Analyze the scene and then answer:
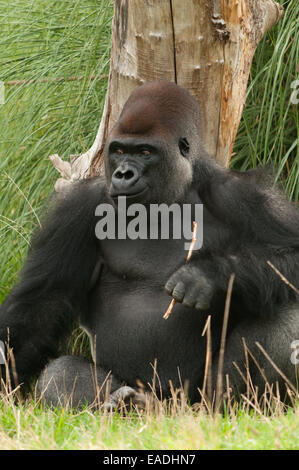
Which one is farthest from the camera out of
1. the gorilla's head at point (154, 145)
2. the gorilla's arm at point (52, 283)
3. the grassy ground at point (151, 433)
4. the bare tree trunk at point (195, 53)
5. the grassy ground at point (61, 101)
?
the grassy ground at point (61, 101)

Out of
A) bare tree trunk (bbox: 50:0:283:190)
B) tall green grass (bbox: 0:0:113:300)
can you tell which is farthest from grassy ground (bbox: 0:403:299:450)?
tall green grass (bbox: 0:0:113:300)

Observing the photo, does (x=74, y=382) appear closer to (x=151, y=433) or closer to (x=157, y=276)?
(x=157, y=276)

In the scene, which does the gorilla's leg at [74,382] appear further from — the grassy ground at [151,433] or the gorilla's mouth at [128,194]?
the gorilla's mouth at [128,194]

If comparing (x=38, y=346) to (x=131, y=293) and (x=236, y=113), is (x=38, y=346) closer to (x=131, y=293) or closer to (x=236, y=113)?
(x=131, y=293)

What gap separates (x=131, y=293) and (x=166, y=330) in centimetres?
26

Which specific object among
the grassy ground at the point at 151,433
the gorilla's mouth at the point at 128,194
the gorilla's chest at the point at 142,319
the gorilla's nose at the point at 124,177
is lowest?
the grassy ground at the point at 151,433

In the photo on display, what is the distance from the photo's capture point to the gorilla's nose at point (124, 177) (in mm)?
3646

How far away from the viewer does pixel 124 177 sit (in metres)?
3.69

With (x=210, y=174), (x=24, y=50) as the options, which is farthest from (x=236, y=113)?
(x=24, y=50)

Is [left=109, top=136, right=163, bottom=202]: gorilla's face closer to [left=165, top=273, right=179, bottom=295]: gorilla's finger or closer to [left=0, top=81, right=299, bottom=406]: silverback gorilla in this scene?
[left=0, top=81, right=299, bottom=406]: silverback gorilla

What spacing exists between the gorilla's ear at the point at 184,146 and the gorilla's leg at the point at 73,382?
1.10m

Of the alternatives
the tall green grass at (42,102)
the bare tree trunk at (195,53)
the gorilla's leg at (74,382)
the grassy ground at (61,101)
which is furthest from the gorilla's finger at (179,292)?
the tall green grass at (42,102)

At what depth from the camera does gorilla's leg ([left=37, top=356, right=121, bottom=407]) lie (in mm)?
3945

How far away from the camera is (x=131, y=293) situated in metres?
4.03
